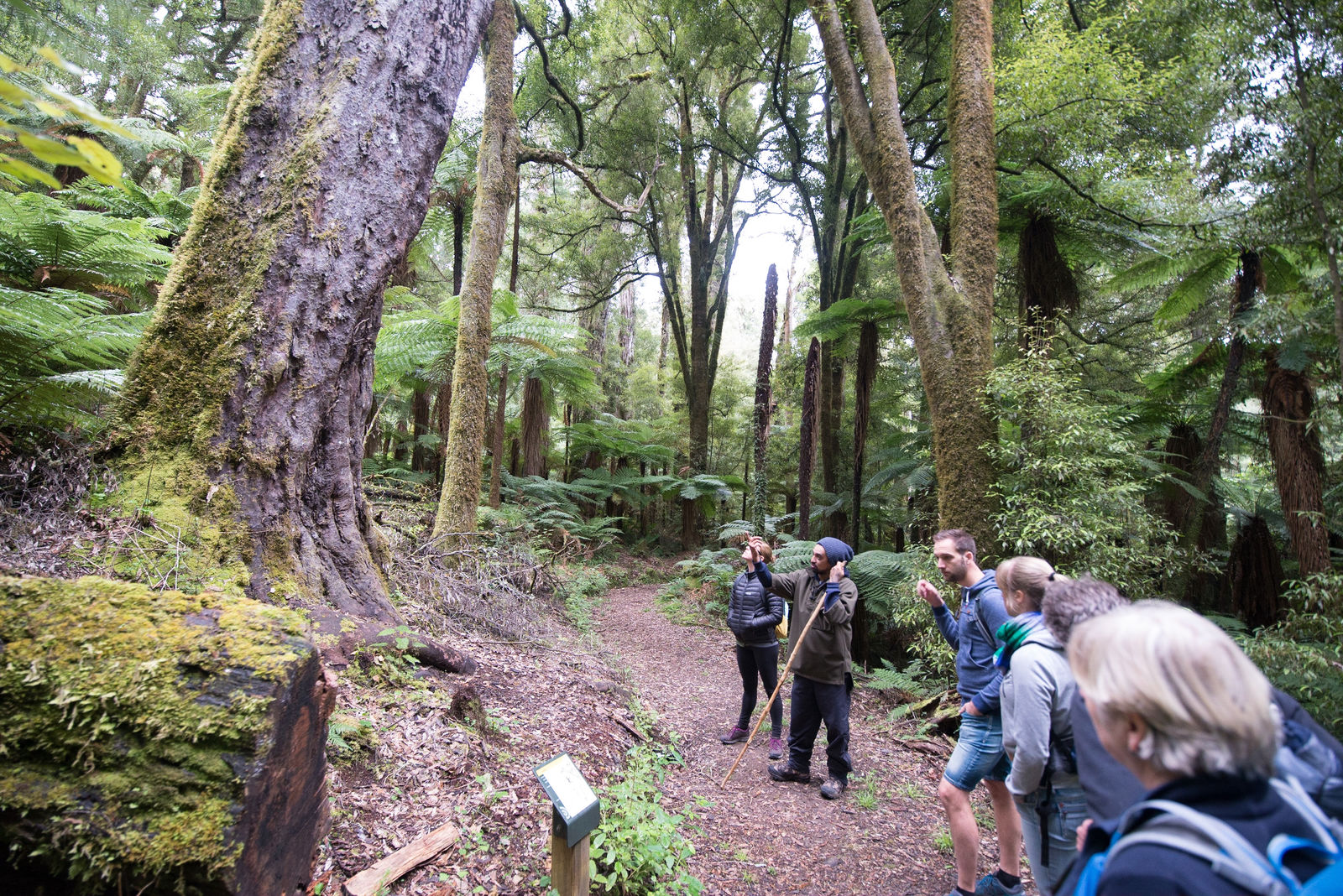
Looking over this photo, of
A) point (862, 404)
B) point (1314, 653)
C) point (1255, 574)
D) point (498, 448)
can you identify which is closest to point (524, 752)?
point (1314, 653)

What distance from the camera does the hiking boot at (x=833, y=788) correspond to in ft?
14.6

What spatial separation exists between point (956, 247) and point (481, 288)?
5.28 m

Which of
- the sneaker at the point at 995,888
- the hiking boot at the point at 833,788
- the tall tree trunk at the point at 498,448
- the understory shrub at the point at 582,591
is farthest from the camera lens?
the tall tree trunk at the point at 498,448

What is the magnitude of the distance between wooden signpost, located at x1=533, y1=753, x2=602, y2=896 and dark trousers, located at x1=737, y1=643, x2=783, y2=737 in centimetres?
324

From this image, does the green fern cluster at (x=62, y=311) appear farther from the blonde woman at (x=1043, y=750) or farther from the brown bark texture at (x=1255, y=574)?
the brown bark texture at (x=1255, y=574)

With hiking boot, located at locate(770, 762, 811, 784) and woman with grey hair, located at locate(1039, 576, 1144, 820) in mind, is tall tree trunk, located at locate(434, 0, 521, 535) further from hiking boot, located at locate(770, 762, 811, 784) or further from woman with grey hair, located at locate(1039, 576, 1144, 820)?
woman with grey hair, located at locate(1039, 576, 1144, 820)

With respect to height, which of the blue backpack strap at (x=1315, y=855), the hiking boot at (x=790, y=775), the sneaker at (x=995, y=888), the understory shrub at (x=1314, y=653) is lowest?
the hiking boot at (x=790, y=775)

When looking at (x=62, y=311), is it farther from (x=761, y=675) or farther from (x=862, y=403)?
(x=862, y=403)

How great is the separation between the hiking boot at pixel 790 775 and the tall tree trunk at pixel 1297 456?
18.1 ft

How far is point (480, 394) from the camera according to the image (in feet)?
22.7

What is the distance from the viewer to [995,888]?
323 centimetres

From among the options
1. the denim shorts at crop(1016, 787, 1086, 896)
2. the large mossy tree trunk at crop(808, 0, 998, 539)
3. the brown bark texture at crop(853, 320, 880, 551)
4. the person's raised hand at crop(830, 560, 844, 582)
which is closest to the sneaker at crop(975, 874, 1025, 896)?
the denim shorts at crop(1016, 787, 1086, 896)

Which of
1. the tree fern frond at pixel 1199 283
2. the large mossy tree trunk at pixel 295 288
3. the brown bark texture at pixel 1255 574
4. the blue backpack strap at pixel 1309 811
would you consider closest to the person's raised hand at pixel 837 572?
the large mossy tree trunk at pixel 295 288

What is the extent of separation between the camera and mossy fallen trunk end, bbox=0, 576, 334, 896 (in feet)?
4.69
